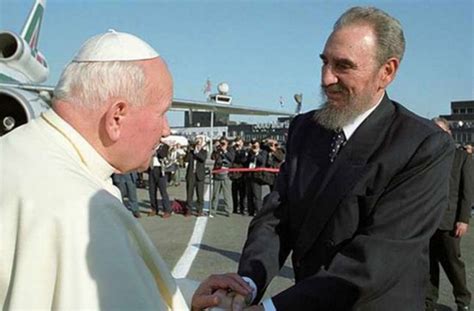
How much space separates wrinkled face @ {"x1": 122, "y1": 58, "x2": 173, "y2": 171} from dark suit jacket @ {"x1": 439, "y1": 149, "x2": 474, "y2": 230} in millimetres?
4931

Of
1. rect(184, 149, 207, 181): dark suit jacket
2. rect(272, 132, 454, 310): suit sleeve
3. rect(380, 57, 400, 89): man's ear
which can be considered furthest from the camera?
rect(184, 149, 207, 181): dark suit jacket

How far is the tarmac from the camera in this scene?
21.8 feet

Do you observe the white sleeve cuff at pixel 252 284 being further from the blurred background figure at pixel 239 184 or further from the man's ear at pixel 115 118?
the blurred background figure at pixel 239 184

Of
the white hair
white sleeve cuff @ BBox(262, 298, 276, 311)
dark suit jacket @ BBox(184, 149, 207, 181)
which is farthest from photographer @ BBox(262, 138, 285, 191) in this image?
the white hair

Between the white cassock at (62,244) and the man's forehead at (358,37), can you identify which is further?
the man's forehead at (358,37)

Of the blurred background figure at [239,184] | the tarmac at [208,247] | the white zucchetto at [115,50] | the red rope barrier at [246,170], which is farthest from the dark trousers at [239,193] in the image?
the white zucchetto at [115,50]

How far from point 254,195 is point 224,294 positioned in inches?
423

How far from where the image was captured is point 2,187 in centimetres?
128

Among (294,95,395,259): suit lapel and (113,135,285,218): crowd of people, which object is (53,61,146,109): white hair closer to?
(294,95,395,259): suit lapel

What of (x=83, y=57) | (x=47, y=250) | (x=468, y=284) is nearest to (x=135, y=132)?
(x=83, y=57)

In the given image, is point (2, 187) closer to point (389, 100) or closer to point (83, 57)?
point (83, 57)

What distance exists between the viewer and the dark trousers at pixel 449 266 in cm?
550

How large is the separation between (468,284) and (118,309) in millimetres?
6143

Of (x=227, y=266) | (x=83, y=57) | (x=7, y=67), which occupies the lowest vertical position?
(x=227, y=266)
